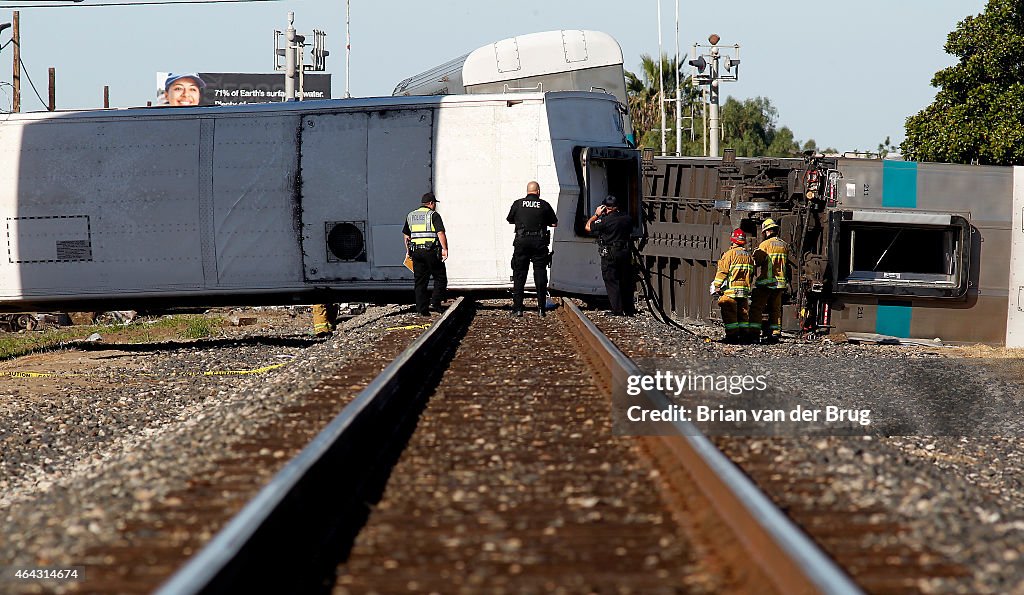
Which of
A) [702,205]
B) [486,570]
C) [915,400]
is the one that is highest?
[702,205]

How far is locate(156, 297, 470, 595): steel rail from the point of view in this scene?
154 inches

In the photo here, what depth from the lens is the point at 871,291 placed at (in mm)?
19062

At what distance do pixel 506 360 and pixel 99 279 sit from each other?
941 centimetres

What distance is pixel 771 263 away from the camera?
15.6 m

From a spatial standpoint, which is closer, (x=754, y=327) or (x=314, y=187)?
(x=754, y=327)

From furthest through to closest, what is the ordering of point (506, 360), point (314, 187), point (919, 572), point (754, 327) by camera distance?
1. point (314, 187)
2. point (754, 327)
3. point (506, 360)
4. point (919, 572)

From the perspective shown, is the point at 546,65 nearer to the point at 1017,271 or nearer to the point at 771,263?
the point at 771,263

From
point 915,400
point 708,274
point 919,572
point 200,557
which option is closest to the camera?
point 200,557

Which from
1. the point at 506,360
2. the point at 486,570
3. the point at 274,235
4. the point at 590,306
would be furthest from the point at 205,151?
the point at 486,570

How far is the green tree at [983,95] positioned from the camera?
3556 cm

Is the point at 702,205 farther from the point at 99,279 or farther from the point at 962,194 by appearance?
the point at 99,279

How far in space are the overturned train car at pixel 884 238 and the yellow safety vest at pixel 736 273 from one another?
3.19m

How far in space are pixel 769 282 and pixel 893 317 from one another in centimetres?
489

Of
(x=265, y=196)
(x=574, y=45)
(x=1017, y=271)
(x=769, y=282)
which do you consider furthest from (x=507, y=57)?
(x=1017, y=271)
